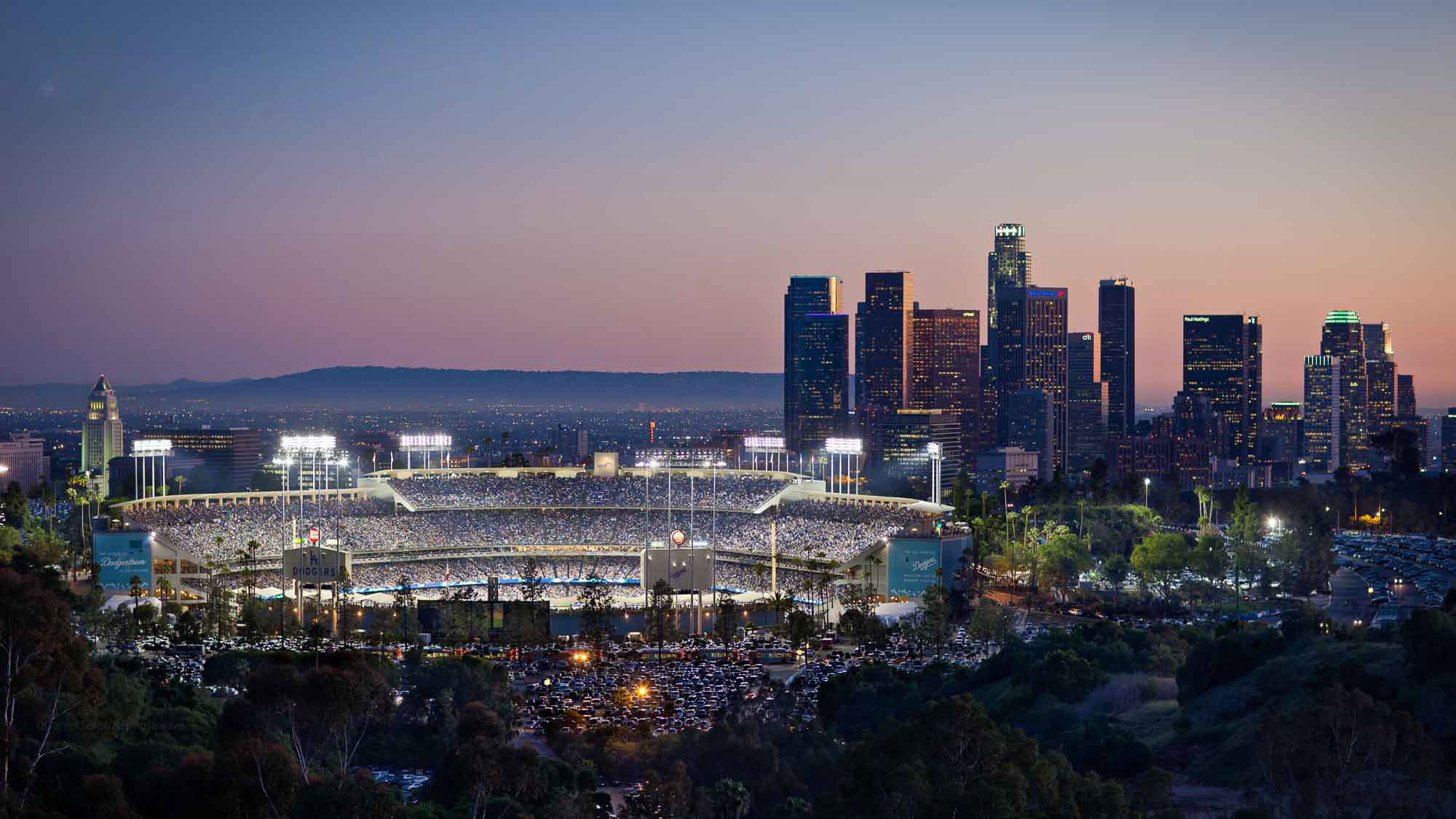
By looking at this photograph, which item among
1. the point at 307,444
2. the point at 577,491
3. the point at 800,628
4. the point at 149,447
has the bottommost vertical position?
the point at 800,628

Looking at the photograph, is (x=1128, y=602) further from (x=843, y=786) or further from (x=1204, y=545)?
(x=843, y=786)

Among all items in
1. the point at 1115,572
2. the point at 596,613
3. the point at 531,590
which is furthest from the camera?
the point at 531,590

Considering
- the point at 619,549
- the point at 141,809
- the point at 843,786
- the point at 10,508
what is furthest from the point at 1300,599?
the point at 10,508

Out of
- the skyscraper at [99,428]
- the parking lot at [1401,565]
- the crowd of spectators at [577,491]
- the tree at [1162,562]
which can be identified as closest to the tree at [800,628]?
the tree at [1162,562]

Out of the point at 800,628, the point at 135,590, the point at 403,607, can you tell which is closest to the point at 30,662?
the point at 800,628

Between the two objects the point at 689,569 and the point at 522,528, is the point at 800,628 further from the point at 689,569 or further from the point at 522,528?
the point at 522,528

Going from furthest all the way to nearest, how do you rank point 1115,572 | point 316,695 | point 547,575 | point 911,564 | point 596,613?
1. point 547,575
2. point 911,564
3. point 1115,572
4. point 596,613
5. point 316,695
